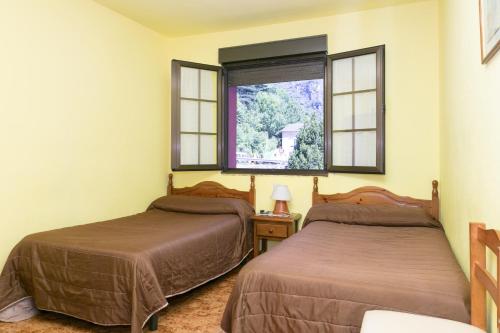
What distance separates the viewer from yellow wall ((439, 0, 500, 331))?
1.32 m

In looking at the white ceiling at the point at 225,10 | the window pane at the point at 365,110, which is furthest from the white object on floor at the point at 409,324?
the white ceiling at the point at 225,10

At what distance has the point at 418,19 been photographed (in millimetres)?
3115

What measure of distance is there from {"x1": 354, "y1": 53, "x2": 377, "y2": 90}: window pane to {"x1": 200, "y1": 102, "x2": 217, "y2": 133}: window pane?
157 cm

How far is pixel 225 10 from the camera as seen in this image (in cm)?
336

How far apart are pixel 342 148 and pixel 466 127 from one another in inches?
61.2

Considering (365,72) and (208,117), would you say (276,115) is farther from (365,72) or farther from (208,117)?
(365,72)

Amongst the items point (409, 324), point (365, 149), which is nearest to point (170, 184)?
point (365, 149)

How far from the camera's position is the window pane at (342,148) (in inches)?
130

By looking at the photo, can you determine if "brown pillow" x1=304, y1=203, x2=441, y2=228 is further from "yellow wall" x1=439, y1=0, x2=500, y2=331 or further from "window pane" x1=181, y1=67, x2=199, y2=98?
"window pane" x1=181, y1=67, x2=199, y2=98

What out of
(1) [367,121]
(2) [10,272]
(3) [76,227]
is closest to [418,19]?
(1) [367,121]

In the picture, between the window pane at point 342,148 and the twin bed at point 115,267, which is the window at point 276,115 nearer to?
the window pane at point 342,148

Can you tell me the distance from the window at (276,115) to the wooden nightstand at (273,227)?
1.89ft

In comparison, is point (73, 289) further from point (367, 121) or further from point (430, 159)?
point (430, 159)

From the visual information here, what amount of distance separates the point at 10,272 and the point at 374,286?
93.4 inches
